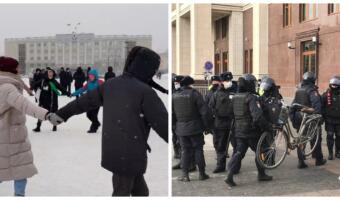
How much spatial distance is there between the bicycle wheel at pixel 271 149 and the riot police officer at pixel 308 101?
0.32 metres

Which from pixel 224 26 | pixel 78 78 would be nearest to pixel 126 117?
pixel 78 78

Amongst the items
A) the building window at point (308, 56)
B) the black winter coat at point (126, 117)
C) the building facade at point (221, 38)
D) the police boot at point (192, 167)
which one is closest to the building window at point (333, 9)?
the building window at point (308, 56)

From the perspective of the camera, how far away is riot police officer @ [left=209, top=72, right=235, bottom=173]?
5.64 m

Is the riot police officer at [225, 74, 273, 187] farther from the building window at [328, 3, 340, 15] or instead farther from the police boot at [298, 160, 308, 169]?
the building window at [328, 3, 340, 15]

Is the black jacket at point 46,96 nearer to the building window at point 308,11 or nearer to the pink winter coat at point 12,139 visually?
the pink winter coat at point 12,139

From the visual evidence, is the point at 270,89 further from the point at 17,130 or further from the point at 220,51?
the point at 220,51

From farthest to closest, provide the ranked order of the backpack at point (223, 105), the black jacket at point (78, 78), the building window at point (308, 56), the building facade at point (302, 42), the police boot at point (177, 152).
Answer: the building window at point (308, 56) → the black jacket at point (78, 78) → the building facade at point (302, 42) → the police boot at point (177, 152) → the backpack at point (223, 105)

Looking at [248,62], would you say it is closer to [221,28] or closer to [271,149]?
[221,28]

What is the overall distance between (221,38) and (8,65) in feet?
78.5

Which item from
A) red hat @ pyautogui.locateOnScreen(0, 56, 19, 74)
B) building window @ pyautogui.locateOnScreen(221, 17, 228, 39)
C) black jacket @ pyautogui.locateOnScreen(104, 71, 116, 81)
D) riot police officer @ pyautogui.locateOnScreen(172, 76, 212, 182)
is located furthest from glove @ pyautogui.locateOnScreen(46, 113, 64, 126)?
building window @ pyautogui.locateOnScreen(221, 17, 228, 39)

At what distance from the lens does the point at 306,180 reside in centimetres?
513

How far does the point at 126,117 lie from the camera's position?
2.68 metres

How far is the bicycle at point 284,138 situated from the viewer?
5.36 meters

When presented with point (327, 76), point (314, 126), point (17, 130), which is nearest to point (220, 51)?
point (327, 76)
